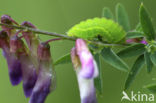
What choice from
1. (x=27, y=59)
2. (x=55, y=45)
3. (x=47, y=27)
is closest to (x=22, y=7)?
(x=47, y=27)

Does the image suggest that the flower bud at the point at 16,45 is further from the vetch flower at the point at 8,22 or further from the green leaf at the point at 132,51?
the green leaf at the point at 132,51

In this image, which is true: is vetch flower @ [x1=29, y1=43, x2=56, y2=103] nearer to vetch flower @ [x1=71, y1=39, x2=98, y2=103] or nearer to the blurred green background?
vetch flower @ [x1=71, y1=39, x2=98, y2=103]

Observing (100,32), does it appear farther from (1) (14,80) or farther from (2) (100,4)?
(2) (100,4)

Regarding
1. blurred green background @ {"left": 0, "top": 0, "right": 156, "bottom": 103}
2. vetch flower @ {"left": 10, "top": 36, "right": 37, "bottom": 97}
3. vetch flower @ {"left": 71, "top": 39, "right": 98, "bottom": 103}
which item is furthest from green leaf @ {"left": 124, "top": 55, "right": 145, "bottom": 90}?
blurred green background @ {"left": 0, "top": 0, "right": 156, "bottom": 103}

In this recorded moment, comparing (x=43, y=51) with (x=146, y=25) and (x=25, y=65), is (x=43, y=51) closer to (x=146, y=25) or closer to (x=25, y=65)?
(x=25, y=65)

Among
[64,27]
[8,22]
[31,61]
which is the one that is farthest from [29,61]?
[64,27]

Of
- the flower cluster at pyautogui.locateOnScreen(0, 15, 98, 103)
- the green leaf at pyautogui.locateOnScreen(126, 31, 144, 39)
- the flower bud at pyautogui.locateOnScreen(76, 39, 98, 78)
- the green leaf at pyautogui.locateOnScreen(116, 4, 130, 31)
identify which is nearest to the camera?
the flower bud at pyautogui.locateOnScreen(76, 39, 98, 78)
